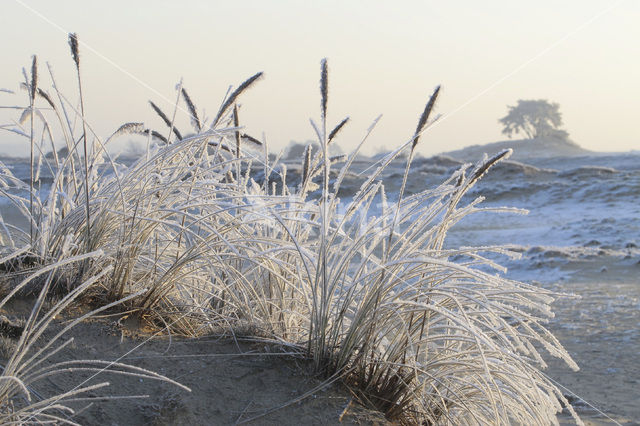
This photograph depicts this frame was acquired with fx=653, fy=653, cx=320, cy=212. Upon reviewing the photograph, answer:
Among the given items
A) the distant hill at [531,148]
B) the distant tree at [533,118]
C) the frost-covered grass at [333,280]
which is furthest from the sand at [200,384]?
the distant tree at [533,118]

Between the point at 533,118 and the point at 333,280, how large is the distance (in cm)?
5049

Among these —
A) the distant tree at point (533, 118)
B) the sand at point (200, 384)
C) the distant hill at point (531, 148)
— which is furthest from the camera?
the distant tree at point (533, 118)

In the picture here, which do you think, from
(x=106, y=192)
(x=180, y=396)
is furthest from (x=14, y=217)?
(x=180, y=396)

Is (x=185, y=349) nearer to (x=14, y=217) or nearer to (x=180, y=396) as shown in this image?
(x=180, y=396)

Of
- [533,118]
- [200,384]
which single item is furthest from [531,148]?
[200,384]

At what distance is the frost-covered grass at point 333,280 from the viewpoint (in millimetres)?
1979

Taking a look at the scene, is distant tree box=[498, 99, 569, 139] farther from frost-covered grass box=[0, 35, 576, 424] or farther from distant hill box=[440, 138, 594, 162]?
frost-covered grass box=[0, 35, 576, 424]

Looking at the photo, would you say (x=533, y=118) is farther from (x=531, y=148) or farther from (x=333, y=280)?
(x=333, y=280)

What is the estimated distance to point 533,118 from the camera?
49344 mm

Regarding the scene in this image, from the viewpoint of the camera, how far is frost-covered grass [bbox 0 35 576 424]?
198cm

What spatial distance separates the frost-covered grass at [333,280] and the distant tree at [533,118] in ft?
159

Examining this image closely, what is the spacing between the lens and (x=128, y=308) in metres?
2.42

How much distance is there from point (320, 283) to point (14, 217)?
31.7 ft

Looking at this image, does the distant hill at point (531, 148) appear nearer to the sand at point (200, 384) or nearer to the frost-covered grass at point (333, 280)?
the frost-covered grass at point (333, 280)
